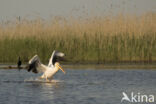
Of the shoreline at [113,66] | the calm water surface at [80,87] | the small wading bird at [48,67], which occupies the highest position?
the small wading bird at [48,67]

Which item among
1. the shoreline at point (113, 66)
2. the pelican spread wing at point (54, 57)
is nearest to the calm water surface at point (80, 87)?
the pelican spread wing at point (54, 57)

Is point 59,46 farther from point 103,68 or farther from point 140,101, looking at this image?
point 140,101

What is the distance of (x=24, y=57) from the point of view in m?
22.7

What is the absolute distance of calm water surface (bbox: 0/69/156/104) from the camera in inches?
432

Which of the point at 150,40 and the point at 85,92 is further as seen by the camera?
the point at 150,40

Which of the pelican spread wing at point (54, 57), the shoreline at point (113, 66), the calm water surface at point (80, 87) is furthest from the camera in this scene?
the shoreline at point (113, 66)

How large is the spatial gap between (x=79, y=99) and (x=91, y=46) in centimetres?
1161

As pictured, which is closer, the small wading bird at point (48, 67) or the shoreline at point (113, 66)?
the small wading bird at point (48, 67)

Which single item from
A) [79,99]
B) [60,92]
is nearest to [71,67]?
[60,92]

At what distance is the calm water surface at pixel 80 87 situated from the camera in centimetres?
1097

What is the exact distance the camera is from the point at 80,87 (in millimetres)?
13500

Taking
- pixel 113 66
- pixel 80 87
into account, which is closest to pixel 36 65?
pixel 80 87

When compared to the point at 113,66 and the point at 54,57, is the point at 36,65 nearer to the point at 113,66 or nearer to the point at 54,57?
the point at 54,57

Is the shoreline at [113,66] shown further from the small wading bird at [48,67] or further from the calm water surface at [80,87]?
the small wading bird at [48,67]
